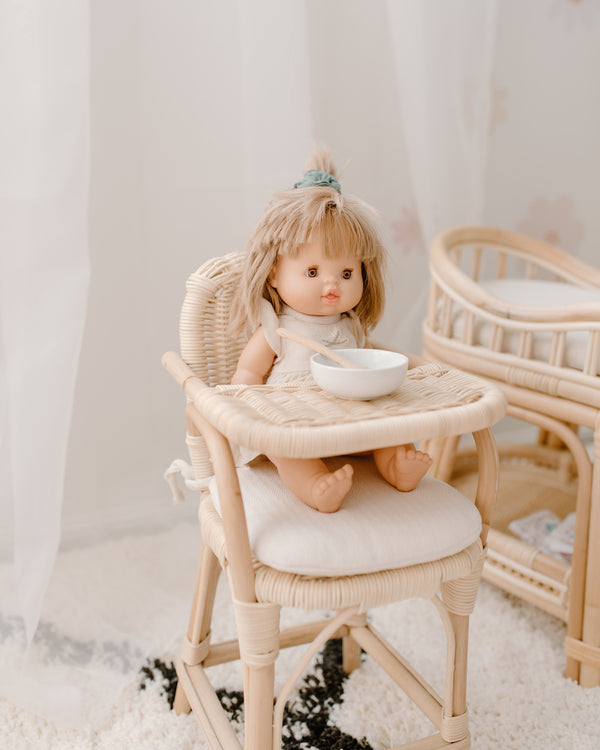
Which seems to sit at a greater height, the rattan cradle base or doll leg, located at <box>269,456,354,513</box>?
doll leg, located at <box>269,456,354,513</box>

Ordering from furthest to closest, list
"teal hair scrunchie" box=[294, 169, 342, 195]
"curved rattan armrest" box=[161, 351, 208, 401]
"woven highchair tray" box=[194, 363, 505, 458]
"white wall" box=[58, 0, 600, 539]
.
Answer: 1. "white wall" box=[58, 0, 600, 539]
2. "teal hair scrunchie" box=[294, 169, 342, 195]
3. "curved rattan armrest" box=[161, 351, 208, 401]
4. "woven highchair tray" box=[194, 363, 505, 458]

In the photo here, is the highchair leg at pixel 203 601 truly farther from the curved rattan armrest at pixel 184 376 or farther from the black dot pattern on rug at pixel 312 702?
the curved rattan armrest at pixel 184 376

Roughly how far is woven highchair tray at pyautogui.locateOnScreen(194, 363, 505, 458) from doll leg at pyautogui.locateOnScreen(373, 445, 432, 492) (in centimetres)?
8

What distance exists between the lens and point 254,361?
1.02 metres

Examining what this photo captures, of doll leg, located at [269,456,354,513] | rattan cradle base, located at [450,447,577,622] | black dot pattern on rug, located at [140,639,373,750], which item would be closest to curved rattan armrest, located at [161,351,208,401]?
doll leg, located at [269,456,354,513]

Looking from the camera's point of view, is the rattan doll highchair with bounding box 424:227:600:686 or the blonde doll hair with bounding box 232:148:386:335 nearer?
the blonde doll hair with bounding box 232:148:386:335

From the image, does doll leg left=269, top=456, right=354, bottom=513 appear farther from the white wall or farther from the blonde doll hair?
the white wall

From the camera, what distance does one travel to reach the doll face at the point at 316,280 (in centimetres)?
98

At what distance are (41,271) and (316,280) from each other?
1.57 ft

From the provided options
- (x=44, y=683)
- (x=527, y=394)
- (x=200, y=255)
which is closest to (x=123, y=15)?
(x=200, y=255)

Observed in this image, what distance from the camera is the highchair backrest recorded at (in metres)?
1.05

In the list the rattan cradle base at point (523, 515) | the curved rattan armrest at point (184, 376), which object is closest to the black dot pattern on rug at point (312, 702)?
the rattan cradle base at point (523, 515)

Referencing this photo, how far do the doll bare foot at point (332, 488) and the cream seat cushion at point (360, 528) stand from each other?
0.05 feet

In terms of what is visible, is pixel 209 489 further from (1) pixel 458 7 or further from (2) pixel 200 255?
(1) pixel 458 7
